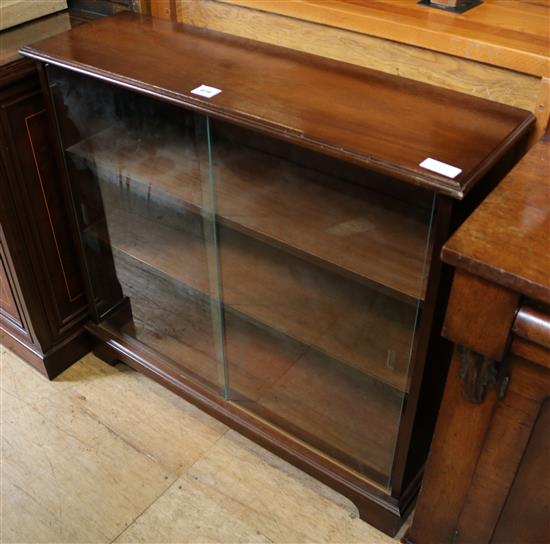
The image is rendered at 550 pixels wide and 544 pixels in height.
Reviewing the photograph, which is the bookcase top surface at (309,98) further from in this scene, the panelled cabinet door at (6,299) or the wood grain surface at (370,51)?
the panelled cabinet door at (6,299)

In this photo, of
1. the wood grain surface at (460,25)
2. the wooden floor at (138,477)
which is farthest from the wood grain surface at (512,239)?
the wooden floor at (138,477)

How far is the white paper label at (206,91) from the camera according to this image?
3.60ft

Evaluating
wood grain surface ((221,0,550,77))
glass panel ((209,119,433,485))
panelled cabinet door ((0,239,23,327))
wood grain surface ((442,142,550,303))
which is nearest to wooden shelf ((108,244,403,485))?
glass panel ((209,119,433,485))

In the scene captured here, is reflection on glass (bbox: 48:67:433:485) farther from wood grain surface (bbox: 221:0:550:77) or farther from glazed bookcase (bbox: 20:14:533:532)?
wood grain surface (bbox: 221:0:550:77)

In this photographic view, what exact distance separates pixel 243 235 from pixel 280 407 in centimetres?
41

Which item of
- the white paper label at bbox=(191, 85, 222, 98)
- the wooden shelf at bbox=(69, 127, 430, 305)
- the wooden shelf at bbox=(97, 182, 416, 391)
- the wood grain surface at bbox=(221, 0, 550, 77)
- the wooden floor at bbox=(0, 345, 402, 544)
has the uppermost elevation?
the wood grain surface at bbox=(221, 0, 550, 77)

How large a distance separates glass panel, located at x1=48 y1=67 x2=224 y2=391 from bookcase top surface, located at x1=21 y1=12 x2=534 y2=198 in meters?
0.06

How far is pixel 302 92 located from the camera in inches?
43.2

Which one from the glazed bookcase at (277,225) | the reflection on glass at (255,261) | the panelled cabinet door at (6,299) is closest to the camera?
the glazed bookcase at (277,225)

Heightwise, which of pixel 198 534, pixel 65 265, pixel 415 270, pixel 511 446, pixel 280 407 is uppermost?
pixel 415 270

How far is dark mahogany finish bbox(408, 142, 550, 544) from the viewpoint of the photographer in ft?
2.56

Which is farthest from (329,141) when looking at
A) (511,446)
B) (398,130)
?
(511,446)

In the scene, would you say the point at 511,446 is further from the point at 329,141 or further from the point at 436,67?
the point at 436,67

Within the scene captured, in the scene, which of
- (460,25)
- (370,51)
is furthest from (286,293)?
(460,25)
